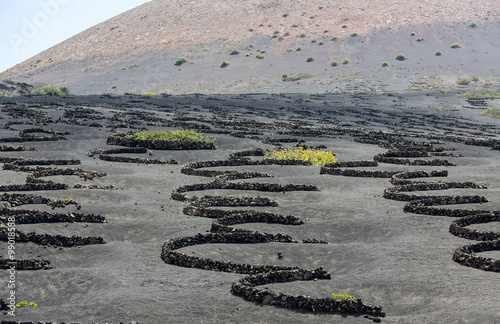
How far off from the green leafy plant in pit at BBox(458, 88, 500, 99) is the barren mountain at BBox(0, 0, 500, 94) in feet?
37.9

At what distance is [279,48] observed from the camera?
5940 inches

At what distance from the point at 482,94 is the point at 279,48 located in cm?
6170

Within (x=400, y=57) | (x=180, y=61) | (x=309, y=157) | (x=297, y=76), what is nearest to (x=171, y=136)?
(x=309, y=157)

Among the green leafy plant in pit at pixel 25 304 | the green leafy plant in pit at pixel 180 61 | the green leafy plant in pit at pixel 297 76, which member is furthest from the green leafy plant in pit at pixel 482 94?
the green leafy plant in pit at pixel 25 304

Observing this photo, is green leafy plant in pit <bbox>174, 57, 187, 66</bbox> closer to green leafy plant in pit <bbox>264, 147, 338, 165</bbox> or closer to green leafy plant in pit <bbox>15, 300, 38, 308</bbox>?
green leafy plant in pit <bbox>264, 147, 338, 165</bbox>

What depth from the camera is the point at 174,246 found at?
775 inches

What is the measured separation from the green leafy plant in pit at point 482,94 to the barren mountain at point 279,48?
1154 centimetres

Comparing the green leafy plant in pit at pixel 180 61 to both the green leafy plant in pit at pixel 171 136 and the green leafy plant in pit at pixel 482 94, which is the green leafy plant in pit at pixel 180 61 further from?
the green leafy plant in pit at pixel 171 136

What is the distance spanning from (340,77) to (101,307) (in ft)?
377

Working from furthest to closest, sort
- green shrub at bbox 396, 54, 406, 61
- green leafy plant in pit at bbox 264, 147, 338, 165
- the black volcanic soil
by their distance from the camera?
green shrub at bbox 396, 54, 406, 61, green leafy plant in pit at bbox 264, 147, 338, 165, the black volcanic soil

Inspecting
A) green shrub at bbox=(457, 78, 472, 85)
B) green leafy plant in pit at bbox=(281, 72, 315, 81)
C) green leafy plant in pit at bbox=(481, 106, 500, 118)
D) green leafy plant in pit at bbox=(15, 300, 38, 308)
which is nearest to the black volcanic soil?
green leafy plant in pit at bbox=(15, 300, 38, 308)

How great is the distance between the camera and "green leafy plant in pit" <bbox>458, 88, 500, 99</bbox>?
101 meters

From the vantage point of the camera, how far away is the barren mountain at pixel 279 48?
125562 millimetres

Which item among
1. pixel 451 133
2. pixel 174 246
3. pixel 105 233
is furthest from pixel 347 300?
pixel 451 133
